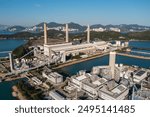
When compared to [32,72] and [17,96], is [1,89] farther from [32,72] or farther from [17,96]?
[32,72]

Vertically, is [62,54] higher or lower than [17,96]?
higher

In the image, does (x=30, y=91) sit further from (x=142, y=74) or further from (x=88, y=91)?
(x=142, y=74)

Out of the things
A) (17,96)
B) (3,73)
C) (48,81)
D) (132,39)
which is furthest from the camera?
(132,39)

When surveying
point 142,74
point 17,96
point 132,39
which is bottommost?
point 17,96

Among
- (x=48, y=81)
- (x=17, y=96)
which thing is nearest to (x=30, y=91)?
(x=17, y=96)

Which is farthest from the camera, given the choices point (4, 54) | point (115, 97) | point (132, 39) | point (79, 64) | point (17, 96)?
point (132, 39)

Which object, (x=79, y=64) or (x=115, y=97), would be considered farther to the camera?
(x=79, y=64)

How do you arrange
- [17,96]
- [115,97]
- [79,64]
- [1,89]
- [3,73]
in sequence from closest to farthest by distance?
[115,97]
[17,96]
[1,89]
[3,73]
[79,64]

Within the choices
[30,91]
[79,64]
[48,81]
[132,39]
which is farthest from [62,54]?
[132,39]

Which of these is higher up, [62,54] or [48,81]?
[62,54]
